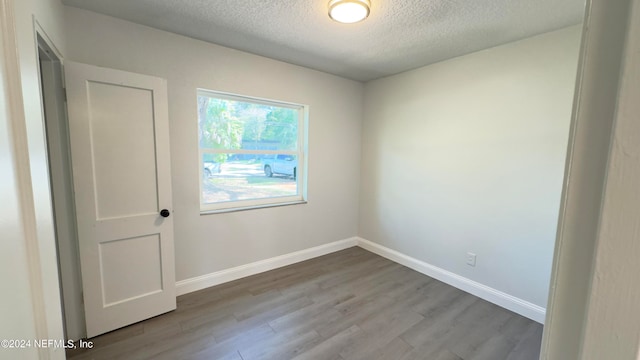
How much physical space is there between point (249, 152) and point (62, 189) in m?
1.62

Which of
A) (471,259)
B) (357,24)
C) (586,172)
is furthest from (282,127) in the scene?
(586,172)

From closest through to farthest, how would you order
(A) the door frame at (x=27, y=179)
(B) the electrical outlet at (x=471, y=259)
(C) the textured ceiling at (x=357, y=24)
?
(A) the door frame at (x=27, y=179)
(C) the textured ceiling at (x=357, y=24)
(B) the electrical outlet at (x=471, y=259)

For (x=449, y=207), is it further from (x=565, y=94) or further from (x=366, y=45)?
(x=366, y=45)

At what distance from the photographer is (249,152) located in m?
3.12

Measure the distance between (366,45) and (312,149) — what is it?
55.1 inches

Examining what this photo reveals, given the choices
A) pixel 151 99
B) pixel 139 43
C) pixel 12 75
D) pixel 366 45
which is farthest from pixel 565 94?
pixel 139 43

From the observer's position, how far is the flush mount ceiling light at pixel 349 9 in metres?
1.82

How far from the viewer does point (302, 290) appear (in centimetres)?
284

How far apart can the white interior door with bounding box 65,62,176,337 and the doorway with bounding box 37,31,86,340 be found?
69 mm

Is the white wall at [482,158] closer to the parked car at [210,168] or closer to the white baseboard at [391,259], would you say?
the white baseboard at [391,259]

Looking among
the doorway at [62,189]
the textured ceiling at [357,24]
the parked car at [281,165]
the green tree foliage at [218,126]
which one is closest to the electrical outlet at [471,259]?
the textured ceiling at [357,24]

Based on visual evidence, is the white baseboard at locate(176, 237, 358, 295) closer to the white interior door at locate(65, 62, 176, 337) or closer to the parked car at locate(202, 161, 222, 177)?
the white interior door at locate(65, 62, 176, 337)

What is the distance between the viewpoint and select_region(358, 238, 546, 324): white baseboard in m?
2.46

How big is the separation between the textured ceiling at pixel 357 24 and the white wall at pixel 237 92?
0.14 metres
